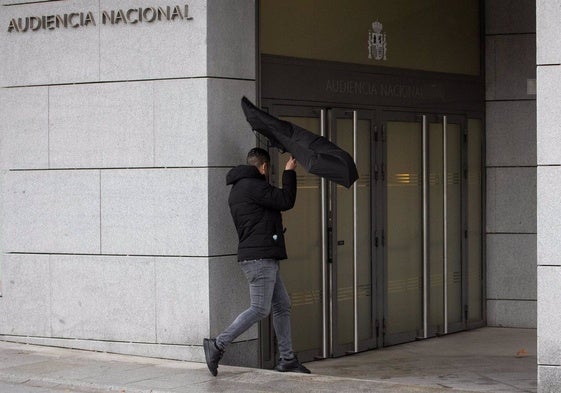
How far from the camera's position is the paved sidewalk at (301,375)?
10.4 m

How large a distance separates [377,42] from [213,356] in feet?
15.2

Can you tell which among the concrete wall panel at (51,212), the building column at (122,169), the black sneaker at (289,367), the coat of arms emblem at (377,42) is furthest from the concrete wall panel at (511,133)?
the concrete wall panel at (51,212)

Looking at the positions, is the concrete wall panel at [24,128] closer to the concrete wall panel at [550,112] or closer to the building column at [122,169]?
the building column at [122,169]

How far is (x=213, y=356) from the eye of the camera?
35.7 ft

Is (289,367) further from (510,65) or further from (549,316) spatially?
(510,65)

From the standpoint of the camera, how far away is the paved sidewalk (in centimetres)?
1044

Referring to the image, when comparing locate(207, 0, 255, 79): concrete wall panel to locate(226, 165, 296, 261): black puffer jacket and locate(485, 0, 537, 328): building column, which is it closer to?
locate(226, 165, 296, 261): black puffer jacket

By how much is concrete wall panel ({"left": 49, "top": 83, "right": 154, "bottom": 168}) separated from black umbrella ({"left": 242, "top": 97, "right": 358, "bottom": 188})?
3.51 feet

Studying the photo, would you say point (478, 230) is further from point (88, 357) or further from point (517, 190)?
point (88, 357)

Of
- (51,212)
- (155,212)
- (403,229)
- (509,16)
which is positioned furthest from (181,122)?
(509,16)

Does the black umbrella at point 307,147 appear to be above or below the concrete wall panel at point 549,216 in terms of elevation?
above

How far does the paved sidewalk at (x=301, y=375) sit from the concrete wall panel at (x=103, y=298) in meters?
0.25

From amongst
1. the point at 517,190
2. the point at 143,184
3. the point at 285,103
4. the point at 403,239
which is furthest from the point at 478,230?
the point at 143,184

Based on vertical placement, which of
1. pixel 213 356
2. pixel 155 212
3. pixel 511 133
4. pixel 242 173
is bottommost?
pixel 213 356
